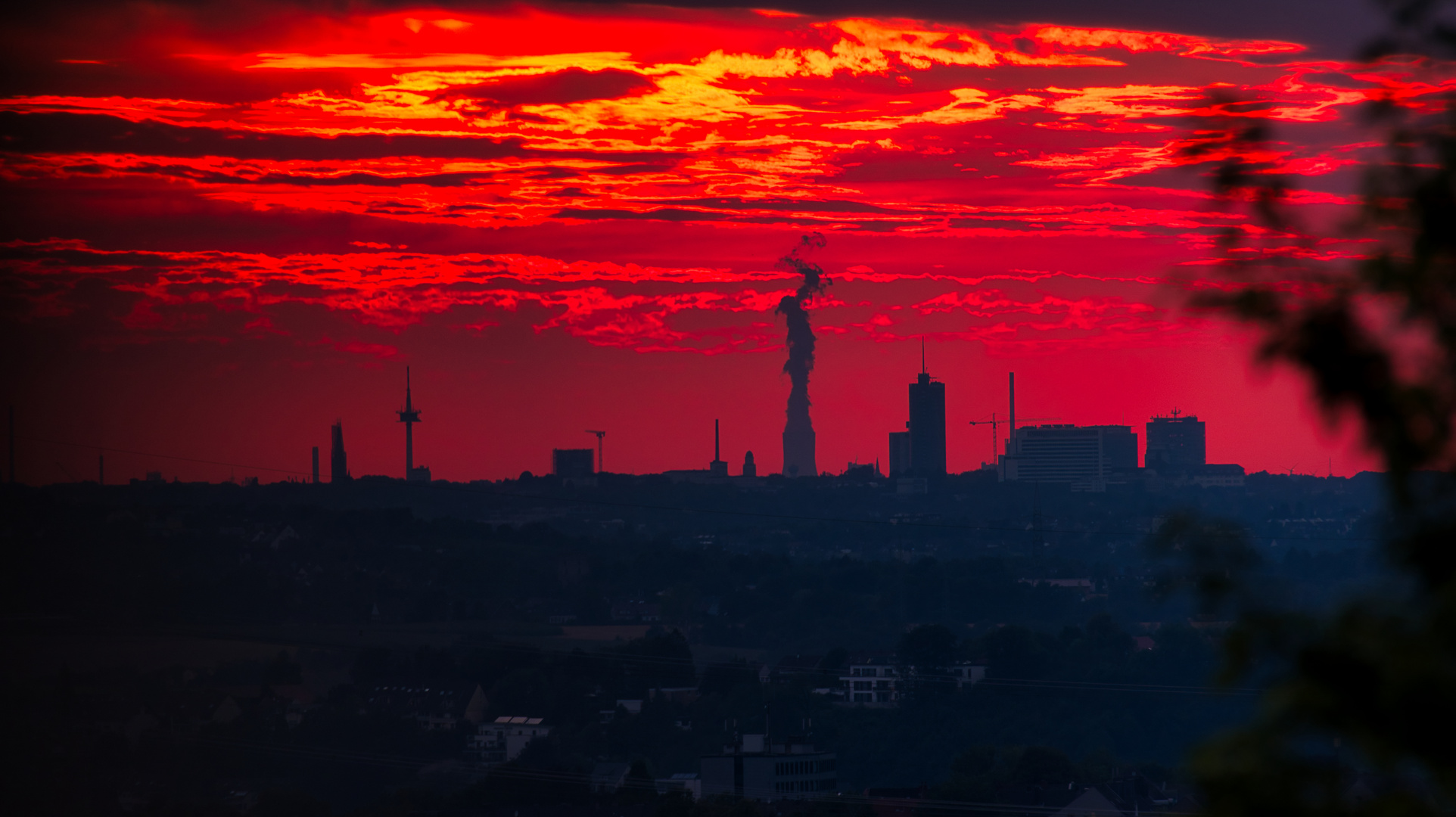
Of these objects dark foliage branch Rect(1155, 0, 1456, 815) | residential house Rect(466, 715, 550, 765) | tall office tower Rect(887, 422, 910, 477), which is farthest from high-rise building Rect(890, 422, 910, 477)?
dark foliage branch Rect(1155, 0, 1456, 815)

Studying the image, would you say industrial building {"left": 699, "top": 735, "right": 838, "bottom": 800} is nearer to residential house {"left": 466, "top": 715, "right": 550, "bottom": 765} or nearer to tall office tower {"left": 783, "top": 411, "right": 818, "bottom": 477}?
residential house {"left": 466, "top": 715, "right": 550, "bottom": 765}

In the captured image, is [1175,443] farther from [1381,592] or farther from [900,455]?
[1381,592]

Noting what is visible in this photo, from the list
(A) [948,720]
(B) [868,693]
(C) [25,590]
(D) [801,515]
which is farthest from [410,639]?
(D) [801,515]

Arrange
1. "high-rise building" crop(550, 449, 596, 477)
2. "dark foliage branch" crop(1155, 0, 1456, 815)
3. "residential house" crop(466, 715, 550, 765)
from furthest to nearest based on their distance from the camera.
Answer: "high-rise building" crop(550, 449, 596, 477) → "residential house" crop(466, 715, 550, 765) → "dark foliage branch" crop(1155, 0, 1456, 815)

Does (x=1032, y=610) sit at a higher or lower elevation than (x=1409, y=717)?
lower

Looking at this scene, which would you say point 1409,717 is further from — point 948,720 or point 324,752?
point 948,720

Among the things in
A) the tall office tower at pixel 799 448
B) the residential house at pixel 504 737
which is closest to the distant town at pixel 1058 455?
the tall office tower at pixel 799 448

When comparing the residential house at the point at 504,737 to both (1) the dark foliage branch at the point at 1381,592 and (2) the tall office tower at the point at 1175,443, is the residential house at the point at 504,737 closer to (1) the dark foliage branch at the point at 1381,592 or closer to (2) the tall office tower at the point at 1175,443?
(1) the dark foliage branch at the point at 1381,592
